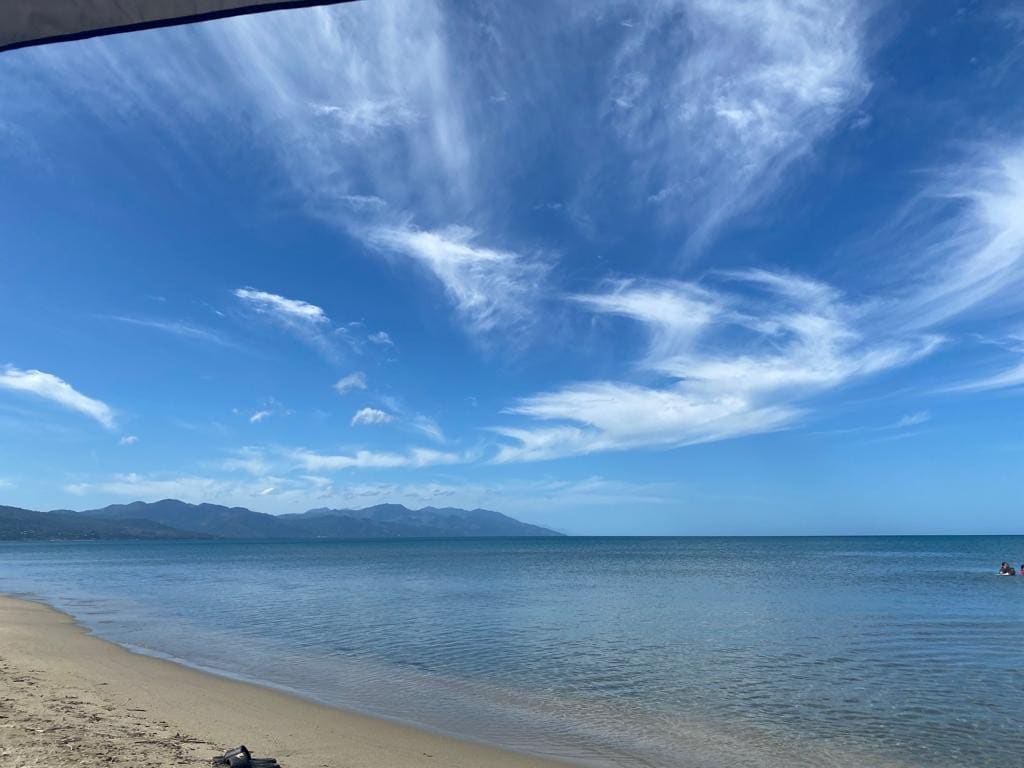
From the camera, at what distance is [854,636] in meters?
23.2

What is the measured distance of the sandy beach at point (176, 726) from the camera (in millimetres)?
8984

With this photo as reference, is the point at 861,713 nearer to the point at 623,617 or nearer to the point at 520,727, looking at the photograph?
the point at 520,727

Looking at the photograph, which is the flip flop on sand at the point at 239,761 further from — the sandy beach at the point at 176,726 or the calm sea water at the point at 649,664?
the calm sea water at the point at 649,664

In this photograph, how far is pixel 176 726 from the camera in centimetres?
1086

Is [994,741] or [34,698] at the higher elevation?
[34,698]

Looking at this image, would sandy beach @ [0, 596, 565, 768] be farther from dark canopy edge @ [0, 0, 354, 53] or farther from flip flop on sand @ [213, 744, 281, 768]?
dark canopy edge @ [0, 0, 354, 53]

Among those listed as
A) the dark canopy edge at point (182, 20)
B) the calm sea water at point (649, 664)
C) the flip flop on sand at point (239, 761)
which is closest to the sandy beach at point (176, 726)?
the flip flop on sand at point (239, 761)

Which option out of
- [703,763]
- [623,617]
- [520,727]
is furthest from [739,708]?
[623,617]

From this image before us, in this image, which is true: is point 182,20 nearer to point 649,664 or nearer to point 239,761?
point 239,761

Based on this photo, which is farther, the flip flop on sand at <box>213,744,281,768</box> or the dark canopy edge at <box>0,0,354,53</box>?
the flip flop on sand at <box>213,744,281,768</box>

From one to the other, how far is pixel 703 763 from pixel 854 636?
→ 15.6m

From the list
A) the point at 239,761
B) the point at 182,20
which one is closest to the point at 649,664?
the point at 239,761

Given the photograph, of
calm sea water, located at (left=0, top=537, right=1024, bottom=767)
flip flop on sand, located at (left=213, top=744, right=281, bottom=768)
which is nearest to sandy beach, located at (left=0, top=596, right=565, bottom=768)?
flip flop on sand, located at (left=213, top=744, right=281, bottom=768)

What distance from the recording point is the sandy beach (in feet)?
29.5
